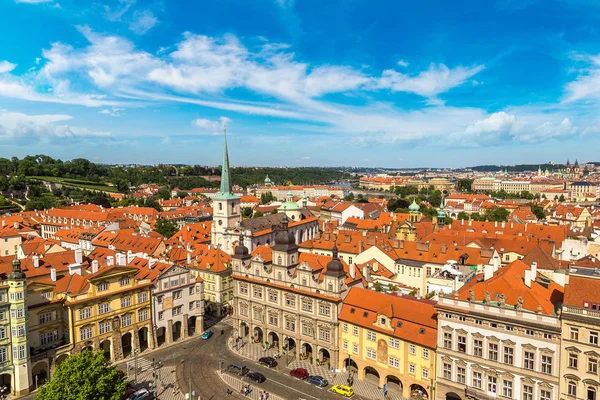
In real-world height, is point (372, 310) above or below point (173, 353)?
above

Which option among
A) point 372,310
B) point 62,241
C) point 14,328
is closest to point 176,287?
point 14,328

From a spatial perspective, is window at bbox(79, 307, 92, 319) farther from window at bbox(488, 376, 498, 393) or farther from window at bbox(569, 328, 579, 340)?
window at bbox(569, 328, 579, 340)

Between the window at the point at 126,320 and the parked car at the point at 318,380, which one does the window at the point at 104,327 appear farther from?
the parked car at the point at 318,380

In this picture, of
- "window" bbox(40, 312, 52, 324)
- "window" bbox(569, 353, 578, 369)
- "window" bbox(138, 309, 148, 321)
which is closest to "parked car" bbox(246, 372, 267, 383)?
"window" bbox(138, 309, 148, 321)

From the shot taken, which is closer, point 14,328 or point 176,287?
point 14,328

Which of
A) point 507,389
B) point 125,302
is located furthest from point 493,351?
point 125,302

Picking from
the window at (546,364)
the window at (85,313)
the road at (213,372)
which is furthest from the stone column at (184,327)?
the window at (546,364)

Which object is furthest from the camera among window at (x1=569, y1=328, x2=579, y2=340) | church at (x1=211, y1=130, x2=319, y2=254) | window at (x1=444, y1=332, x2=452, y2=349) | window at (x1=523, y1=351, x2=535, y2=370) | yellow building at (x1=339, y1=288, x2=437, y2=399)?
church at (x1=211, y1=130, x2=319, y2=254)

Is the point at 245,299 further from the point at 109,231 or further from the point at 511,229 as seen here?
the point at 511,229
